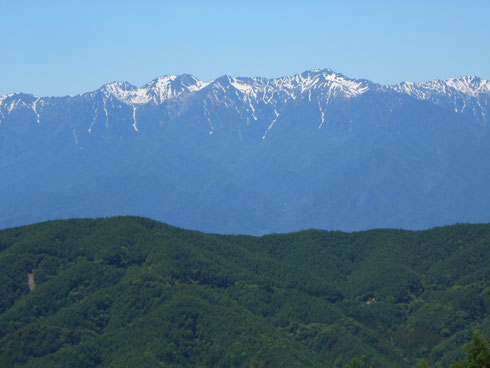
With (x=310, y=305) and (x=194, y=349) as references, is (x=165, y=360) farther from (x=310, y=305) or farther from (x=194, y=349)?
(x=310, y=305)

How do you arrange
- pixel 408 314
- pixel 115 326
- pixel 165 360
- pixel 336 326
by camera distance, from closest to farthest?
pixel 165 360 < pixel 115 326 < pixel 336 326 < pixel 408 314

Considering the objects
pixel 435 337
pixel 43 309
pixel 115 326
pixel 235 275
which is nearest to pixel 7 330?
pixel 43 309

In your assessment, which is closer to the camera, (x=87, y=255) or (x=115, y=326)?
(x=115, y=326)

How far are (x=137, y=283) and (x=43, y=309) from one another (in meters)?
21.5

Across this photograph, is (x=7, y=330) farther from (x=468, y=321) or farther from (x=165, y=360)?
(x=468, y=321)

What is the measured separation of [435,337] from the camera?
588 feet

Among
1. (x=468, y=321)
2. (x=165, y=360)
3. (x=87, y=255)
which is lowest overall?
(x=165, y=360)

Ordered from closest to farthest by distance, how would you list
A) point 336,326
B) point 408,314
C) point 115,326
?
point 115,326 < point 336,326 < point 408,314

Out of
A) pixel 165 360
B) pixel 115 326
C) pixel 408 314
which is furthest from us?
pixel 408 314

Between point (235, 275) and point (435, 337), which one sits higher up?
point (235, 275)

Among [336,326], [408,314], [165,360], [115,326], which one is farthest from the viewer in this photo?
[408,314]

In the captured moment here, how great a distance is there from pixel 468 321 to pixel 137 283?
3028 inches

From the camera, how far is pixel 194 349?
16188 cm

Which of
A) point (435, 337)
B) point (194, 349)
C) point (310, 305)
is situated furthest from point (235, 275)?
point (435, 337)
